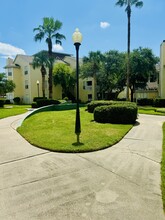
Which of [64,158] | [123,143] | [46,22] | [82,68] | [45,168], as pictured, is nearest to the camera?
[45,168]

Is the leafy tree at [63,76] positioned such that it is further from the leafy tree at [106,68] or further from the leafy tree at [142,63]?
the leafy tree at [142,63]

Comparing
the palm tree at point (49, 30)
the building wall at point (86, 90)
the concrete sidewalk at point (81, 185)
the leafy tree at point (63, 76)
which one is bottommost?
the concrete sidewalk at point (81, 185)

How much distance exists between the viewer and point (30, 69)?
40.3m

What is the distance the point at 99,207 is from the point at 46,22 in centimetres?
2723

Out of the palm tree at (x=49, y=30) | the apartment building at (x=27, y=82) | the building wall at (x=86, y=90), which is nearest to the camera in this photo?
the palm tree at (x=49, y=30)

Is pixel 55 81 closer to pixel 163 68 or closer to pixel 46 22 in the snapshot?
pixel 46 22

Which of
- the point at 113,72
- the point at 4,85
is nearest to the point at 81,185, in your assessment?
the point at 4,85

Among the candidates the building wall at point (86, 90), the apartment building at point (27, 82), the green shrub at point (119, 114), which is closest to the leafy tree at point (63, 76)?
the apartment building at point (27, 82)

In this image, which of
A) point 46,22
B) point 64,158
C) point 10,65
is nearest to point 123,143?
point 64,158

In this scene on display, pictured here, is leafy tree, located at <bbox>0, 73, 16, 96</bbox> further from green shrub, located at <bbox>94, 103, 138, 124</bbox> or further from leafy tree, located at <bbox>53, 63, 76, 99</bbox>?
green shrub, located at <bbox>94, 103, 138, 124</bbox>

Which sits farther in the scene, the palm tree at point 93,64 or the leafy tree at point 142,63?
the palm tree at point 93,64

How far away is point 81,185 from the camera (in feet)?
13.2

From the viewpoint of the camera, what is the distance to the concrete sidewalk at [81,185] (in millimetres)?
3162

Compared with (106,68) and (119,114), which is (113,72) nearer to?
(106,68)
